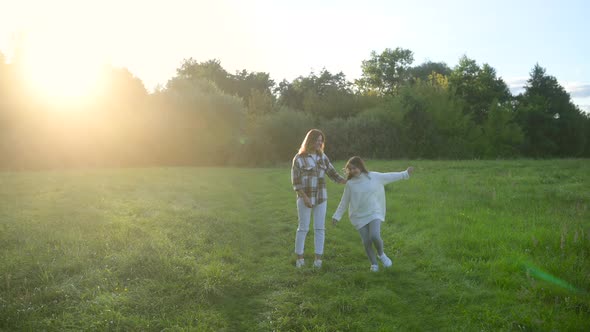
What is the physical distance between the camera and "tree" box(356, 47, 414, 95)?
7962 centimetres

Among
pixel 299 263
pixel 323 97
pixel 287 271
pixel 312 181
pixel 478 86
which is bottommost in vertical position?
pixel 287 271

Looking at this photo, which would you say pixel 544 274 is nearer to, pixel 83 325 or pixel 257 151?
pixel 83 325

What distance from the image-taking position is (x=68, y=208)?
531 inches

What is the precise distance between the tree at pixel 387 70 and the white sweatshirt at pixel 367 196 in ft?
241

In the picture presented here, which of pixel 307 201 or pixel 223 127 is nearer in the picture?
pixel 307 201

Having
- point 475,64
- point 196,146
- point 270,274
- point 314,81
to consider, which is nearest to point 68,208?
point 270,274

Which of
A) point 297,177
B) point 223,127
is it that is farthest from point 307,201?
point 223,127

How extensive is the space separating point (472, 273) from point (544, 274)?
112cm

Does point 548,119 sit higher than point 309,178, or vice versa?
point 548,119

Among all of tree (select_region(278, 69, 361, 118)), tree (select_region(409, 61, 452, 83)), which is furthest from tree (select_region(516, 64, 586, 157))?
tree (select_region(278, 69, 361, 118))

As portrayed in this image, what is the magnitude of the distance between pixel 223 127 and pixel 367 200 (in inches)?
1720

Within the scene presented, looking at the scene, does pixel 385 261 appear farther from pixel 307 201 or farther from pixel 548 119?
pixel 548 119

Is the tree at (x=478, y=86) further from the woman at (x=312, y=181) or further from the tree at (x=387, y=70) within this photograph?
the woman at (x=312, y=181)

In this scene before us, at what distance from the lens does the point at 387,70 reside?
262ft
